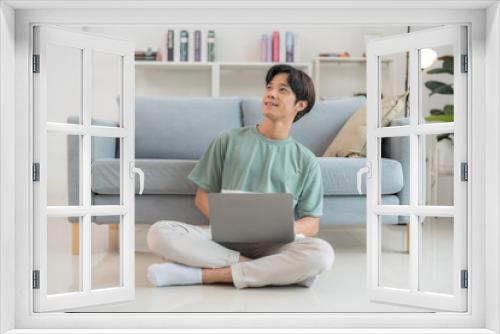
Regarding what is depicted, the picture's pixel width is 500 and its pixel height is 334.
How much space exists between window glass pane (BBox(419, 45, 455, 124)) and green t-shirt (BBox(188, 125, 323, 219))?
1.65 m

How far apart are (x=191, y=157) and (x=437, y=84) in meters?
2.30

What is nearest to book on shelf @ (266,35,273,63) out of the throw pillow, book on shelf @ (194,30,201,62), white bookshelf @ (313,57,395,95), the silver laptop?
white bookshelf @ (313,57,395,95)

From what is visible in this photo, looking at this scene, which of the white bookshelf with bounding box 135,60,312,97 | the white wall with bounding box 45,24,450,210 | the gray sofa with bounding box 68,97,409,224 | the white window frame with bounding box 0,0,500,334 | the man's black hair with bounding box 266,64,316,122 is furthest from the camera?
the white wall with bounding box 45,24,450,210

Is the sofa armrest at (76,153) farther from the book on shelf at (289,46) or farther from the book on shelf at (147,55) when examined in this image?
the book on shelf at (289,46)

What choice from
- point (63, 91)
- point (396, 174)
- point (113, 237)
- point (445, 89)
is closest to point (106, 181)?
point (113, 237)

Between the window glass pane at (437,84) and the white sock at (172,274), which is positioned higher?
the window glass pane at (437,84)

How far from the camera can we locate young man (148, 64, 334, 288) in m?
2.57

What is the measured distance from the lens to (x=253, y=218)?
9.31ft

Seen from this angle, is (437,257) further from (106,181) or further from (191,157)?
(106,181)

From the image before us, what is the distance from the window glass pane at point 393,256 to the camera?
2590mm

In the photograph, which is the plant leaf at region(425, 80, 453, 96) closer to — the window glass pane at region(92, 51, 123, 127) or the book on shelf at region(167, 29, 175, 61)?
the book on shelf at region(167, 29, 175, 61)

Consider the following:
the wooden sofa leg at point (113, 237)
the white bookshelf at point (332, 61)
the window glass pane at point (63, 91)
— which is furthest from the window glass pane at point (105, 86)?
the wooden sofa leg at point (113, 237)

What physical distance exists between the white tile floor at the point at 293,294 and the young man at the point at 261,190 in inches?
2.9

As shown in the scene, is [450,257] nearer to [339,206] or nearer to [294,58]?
[339,206]
